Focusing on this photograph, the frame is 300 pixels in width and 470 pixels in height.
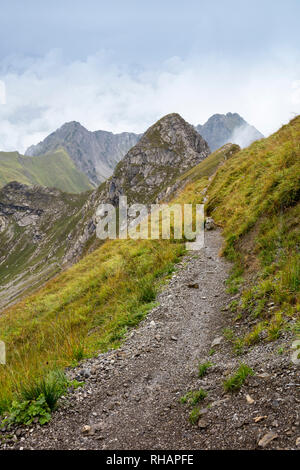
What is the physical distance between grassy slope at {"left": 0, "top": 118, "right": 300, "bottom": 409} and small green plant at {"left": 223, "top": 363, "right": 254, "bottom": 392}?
5.69 feet

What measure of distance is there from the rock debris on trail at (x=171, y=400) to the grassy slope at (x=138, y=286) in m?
0.99

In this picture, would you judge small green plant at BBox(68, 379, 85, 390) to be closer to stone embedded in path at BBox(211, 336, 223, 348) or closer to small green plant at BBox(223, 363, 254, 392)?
small green plant at BBox(223, 363, 254, 392)

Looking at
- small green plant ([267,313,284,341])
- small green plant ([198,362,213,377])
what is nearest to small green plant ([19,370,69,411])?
small green plant ([198,362,213,377])

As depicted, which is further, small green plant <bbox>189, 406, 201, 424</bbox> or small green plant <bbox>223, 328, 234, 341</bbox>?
small green plant <bbox>223, 328, 234, 341</bbox>

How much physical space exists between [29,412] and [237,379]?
152 inches

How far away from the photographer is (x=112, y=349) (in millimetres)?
7410

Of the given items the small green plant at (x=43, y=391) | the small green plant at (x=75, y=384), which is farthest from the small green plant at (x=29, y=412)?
the small green plant at (x=75, y=384)

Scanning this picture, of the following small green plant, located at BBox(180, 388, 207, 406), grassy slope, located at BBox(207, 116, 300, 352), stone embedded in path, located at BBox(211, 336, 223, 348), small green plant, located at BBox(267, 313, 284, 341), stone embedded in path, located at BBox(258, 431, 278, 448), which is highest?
grassy slope, located at BBox(207, 116, 300, 352)

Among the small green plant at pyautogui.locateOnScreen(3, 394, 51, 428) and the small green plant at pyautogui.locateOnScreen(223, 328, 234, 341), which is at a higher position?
the small green plant at pyautogui.locateOnScreen(223, 328, 234, 341)

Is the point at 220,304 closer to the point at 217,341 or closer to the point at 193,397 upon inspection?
the point at 217,341

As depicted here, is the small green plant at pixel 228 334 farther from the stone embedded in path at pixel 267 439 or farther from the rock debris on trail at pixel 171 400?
the stone embedded in path at pixel 267 439

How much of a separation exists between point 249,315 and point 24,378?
18.4 ft

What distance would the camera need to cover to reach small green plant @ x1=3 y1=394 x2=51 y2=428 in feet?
15.8
